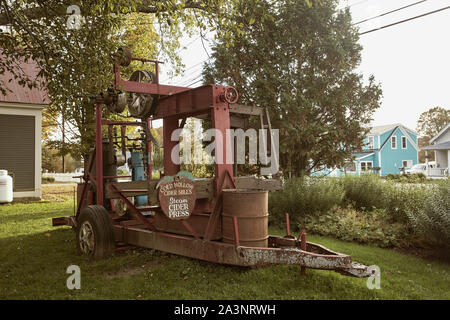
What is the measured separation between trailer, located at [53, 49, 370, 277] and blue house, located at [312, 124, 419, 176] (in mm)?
34220

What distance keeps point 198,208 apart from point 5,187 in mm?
12013

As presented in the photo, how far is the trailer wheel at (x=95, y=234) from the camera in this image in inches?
243

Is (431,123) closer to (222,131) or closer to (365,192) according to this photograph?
(365,192)

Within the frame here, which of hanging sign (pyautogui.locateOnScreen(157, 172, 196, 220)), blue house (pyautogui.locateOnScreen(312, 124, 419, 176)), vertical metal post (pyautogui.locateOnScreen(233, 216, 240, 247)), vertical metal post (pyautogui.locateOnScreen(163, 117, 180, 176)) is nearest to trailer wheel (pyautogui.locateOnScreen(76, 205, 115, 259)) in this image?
vertical metal post (pyautogui.locateOnScreen(163, 117, 180, 176))

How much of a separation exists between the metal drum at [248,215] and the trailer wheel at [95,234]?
2.37m

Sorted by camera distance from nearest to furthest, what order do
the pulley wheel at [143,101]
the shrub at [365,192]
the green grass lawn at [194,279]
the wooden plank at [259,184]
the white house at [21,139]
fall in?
1. the green grass lawn at [194,279]
2. the wooden plank at [259,184]
3. the pulley wheel at [143,101]
4. the shrub at [365,192]
5. the white house at [21,139]

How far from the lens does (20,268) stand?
19.0ft

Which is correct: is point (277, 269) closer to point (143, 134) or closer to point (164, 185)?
point (164, 185)

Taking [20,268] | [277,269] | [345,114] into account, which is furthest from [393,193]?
[20,268]

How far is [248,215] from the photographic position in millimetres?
4988

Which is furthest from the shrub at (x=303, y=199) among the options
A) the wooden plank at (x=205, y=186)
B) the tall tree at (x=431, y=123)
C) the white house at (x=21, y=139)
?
the tall tree at (x=431, y=123)

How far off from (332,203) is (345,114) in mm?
2790

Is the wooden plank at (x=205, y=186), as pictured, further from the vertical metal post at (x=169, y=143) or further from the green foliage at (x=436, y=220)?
the green foliage at (x=436, y=220)

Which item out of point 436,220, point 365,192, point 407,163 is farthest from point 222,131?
point 407,163
